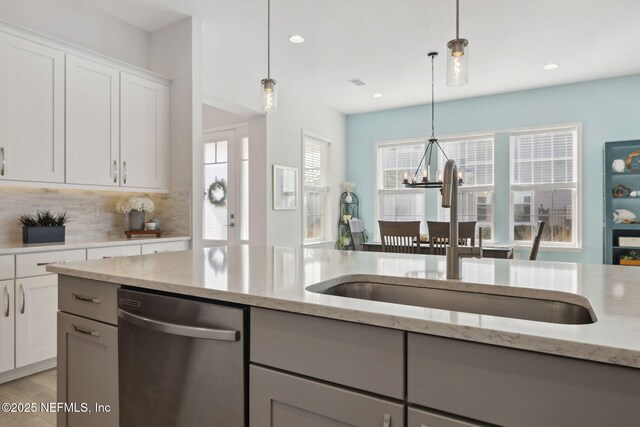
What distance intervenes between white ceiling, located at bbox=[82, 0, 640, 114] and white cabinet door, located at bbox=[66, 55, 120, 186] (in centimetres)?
66

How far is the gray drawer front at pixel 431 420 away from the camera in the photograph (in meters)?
0.82

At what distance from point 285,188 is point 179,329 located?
13.5 feet

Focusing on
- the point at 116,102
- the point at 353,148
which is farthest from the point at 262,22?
the point at 353,148

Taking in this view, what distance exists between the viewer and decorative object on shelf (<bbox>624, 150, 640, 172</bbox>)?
4677mm

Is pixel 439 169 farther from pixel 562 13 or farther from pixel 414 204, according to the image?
pixel 562 13

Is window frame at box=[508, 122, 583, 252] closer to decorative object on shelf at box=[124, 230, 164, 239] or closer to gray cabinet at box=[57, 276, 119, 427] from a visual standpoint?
decorative object on shelf at box=[124, 230, 164, 239]

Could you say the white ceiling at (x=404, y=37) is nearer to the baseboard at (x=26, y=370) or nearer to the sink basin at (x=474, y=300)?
the sink basin at (x=474, y=300)

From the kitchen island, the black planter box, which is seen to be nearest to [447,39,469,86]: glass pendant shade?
the kitchen island

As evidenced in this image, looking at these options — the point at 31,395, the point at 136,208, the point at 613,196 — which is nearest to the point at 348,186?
the point at 613,196

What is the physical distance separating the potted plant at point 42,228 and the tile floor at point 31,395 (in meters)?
0.97

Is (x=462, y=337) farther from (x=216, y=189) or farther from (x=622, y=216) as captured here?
(x=622, y=216)

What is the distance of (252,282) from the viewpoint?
1262mm

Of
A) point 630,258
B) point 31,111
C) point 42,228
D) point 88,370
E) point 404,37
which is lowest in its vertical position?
point 88,370

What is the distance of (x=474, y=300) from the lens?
127 cm
